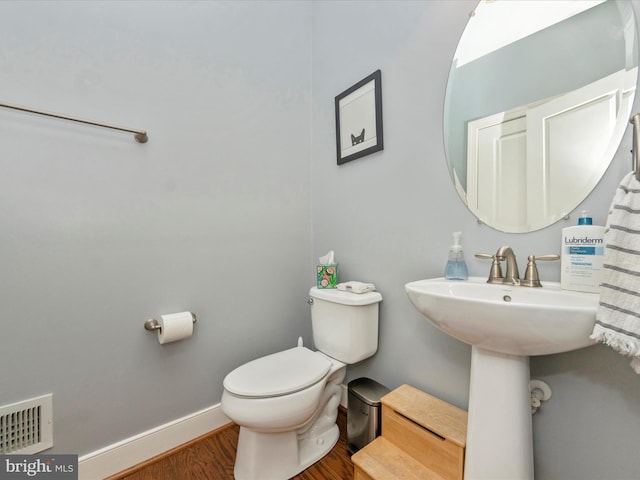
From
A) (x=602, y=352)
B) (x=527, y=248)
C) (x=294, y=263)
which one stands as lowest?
(x=602, y=352)

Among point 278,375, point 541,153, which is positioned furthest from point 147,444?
point 541,153

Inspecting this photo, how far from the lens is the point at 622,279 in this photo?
0.57 meters

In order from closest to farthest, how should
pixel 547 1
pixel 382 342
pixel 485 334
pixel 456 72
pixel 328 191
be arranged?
pixel 485 334
pixel 547 1
pixel 456 72
pixel 382 342
pixel 328 191

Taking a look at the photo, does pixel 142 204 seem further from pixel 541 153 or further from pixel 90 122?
pixel 541 153

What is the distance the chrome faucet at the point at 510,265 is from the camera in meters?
0.83

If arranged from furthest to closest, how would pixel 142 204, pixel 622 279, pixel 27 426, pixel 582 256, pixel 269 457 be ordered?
pixel 142 204 < pixel 269 457 < pixel 27 426 < pixel 582 256 < pixel 622 279

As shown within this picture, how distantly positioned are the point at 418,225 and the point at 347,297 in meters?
0.44

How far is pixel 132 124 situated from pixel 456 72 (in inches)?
52.0

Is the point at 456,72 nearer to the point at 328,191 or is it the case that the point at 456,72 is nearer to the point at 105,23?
the point at 328,191

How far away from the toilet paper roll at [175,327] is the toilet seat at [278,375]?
0.92 feet

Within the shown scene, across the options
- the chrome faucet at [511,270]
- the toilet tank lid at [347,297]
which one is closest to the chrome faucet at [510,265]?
the chrome faucet at [511,270]

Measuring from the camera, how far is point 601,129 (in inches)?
29.6

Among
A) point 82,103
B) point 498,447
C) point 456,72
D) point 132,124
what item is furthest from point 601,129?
point 82,103

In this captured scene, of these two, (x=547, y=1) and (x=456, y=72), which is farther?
(x=456, y=72)
